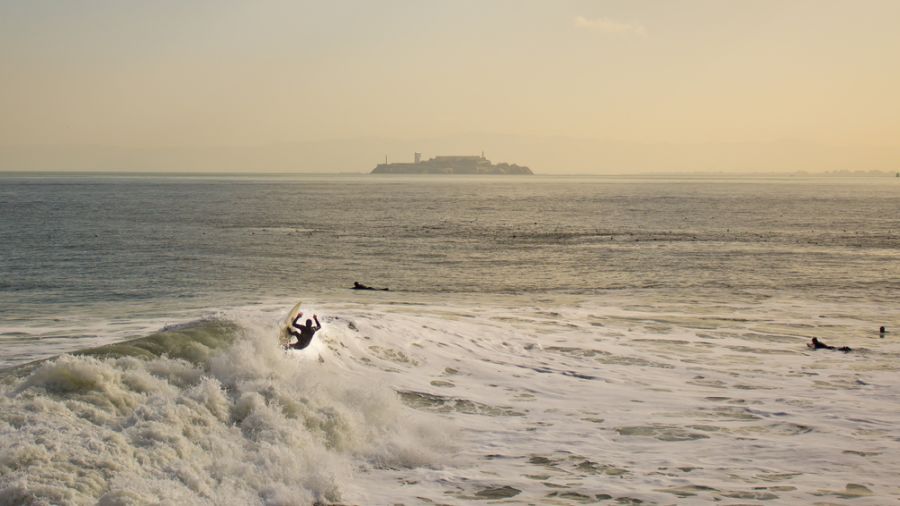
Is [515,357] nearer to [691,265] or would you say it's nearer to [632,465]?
[632,465]

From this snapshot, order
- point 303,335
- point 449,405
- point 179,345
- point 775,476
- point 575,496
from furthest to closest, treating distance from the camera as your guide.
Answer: point 303,335 → point 449,405 → point 179,345 → point 775,476 → point 575,496

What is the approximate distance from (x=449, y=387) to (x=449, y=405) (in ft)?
4.63

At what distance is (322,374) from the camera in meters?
14.8

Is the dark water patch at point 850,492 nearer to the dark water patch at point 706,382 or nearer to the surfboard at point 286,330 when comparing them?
the dark water patch at point 706,382

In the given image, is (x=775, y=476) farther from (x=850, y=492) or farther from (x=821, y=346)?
(x=821, y=346)

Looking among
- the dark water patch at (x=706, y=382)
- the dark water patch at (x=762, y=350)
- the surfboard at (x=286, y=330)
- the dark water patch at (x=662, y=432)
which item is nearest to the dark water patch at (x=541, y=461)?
the dark water patch at (x=662, y=432)

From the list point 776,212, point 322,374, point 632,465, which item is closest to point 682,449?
point 632,465

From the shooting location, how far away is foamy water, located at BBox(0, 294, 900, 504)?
33.5ft

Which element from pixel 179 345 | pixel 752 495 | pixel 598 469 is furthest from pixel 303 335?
pixel 752 495

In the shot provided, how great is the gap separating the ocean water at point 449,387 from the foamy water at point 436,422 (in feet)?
0.14

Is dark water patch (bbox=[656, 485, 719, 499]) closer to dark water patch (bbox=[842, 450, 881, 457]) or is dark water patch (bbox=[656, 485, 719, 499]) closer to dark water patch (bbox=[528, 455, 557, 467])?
dark water patch (bbox=[528, 455, 557, 467])

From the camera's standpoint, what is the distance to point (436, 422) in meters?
14.0

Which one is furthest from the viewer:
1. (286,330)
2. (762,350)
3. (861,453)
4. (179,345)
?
(762,350)

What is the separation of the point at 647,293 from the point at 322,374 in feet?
Answer: 66.2
